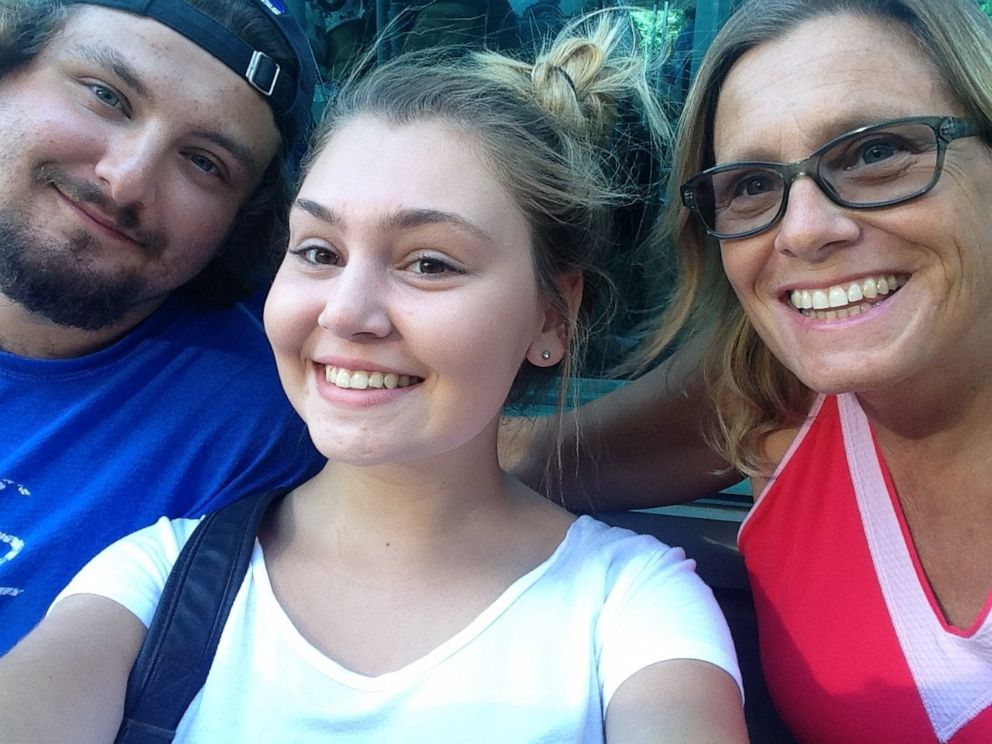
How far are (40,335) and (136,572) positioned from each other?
77 centimetres

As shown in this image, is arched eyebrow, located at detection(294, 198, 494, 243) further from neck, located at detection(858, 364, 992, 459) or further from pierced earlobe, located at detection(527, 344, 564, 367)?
neck, located at detection(858, 364, 992, 459)

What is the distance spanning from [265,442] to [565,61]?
100cm

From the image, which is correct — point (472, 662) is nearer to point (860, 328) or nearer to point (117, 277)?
point (860, 328)

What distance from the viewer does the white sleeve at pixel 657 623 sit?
1201 millimetres

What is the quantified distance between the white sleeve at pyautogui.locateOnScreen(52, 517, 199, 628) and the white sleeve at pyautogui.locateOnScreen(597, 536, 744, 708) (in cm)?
71

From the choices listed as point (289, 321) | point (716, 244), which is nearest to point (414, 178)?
point (289, 321)

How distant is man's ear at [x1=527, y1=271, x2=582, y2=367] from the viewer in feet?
4.95

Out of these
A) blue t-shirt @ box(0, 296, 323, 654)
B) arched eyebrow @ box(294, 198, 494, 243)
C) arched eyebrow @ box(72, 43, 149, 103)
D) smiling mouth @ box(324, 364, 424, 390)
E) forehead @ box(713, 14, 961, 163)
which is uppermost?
forehead @ box(713, 14, 961, 163)

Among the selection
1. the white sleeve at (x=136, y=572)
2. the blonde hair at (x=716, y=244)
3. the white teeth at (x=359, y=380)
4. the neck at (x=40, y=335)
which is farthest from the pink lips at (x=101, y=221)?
the blonde hair at (x=716, y=244)

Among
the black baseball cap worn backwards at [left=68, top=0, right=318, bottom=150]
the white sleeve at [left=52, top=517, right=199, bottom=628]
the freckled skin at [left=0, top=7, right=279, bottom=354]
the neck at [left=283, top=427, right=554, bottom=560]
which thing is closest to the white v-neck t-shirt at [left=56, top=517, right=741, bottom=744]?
the white sleeve at [left=52, top=517, right=199, bottom=628]

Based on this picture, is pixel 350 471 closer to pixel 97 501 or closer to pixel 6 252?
pixel 97 501

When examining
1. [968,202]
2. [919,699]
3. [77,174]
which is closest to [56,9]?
[77,174]

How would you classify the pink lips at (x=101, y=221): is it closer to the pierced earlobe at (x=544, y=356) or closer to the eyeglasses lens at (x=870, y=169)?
the pierced earlobe at (x=544, y=356)

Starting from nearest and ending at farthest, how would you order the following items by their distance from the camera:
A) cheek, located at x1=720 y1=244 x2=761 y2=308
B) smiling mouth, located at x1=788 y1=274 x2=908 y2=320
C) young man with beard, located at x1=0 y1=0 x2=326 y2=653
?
smiling mouth, located at x1=788 y1=274 x2=908 y2=320, cheek, located at x1=720 y1=244 x2=761 y2=308, young man with beard, located at x1=0 y1=0 x2=326 y2=653
